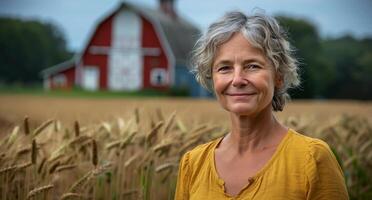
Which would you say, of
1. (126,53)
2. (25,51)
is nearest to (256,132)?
(126,53)

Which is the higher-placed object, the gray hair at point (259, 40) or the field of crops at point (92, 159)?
the gray hair at point (259, 40)

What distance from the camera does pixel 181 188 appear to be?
2.19m

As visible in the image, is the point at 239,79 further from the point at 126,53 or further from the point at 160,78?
the point at 126,53

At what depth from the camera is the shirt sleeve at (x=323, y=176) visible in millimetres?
1822

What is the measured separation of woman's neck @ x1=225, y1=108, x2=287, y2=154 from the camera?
203cm

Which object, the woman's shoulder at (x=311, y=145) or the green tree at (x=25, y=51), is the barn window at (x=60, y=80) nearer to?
the green tree at (x=25, y=51)

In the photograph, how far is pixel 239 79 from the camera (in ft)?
6.36

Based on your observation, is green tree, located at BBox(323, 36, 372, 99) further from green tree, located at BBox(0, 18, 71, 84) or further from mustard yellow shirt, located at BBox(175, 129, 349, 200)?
green tree, located at BBox(0, 18, 71, 84)

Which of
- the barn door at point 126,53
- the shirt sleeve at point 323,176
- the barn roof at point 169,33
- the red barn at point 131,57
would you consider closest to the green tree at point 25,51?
the red barn at point 131,57

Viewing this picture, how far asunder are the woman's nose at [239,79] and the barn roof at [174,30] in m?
38.6

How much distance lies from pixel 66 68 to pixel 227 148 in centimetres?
4461

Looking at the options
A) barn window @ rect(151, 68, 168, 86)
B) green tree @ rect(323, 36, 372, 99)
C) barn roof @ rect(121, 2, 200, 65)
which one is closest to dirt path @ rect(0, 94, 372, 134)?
green tree @ rect(323, 36, 372, 99)

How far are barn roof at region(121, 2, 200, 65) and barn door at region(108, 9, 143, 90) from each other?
109 centimetres

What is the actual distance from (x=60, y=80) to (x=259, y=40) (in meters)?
45.4
